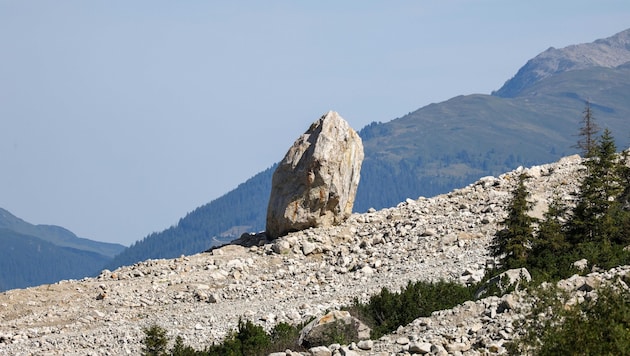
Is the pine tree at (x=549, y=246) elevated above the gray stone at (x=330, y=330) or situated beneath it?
elevated above

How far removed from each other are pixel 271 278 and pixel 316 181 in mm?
7017

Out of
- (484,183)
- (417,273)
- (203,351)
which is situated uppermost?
(484,183)

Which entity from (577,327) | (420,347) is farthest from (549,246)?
(577,327)

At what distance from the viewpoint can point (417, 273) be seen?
35281 millimetres

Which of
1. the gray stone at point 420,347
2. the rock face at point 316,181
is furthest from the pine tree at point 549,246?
the rock face at point 316,181

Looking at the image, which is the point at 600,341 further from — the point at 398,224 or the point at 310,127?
the point at 310,127

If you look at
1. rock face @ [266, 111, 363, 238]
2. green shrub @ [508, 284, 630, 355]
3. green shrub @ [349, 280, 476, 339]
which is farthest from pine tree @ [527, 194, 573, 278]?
rock face @ [266, 111, 363, 238]

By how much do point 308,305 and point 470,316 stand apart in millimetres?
11557

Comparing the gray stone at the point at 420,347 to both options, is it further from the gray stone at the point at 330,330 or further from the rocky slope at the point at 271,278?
the rocky slope at the point at 271,278

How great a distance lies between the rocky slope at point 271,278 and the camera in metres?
32.4

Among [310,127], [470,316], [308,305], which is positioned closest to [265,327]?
[308,305]

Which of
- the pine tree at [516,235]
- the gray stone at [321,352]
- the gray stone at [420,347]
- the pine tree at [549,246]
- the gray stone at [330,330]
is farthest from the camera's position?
the pine tree at [516,235]

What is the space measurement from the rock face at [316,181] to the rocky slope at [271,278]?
3.13ft

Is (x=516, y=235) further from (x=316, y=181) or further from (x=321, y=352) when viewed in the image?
(x=321, y=352)
